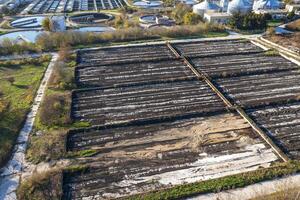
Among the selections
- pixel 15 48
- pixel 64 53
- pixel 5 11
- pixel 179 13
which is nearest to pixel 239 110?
pixel 64 53

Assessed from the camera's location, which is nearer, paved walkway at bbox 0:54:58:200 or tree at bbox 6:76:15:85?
paved walkway at bbox 0:54:58:200

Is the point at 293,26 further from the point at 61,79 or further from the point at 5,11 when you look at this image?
the point at 5,11

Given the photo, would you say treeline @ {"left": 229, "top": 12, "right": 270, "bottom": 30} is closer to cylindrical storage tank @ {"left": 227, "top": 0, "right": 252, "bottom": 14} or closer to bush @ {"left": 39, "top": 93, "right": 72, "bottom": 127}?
cylindrical storage tank @ {"left": 227, "top": 0, "right": 252, "bottom": 14}

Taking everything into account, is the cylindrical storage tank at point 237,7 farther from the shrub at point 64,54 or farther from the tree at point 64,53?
the shrub at point 64,54

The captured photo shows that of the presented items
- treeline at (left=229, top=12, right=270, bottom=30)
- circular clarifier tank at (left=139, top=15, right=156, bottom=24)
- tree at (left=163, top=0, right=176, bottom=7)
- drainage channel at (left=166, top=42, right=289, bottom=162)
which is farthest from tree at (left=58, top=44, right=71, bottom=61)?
tree at (left=163, top=0, right=176, bottom=7)

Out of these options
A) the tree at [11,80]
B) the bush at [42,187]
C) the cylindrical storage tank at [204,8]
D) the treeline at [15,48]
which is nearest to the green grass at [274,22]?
the cylindrical storage tank at [204,8]

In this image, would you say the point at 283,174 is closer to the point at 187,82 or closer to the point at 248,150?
the point at 248,150
